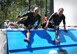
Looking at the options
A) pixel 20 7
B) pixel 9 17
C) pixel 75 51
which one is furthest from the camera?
pixel 20 7

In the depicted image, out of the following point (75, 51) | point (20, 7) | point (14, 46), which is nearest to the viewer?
point (14, 46)

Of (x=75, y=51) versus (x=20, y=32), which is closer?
(x=20, y=32)

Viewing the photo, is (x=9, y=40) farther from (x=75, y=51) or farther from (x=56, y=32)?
(x=75, y=51)

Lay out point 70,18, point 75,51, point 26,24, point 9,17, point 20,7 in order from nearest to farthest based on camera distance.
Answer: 1. point 26,24
2. point 75,51
3. point 70,18
4. point 9,17
5. point 20,7

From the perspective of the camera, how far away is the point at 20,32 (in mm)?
9047

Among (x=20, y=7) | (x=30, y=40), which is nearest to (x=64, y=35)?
(x=30, y=40)

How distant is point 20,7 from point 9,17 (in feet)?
7.57

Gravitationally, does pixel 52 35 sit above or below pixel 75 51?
above

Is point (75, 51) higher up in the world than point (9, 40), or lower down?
lower down

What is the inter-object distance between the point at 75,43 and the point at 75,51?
376 millimetres

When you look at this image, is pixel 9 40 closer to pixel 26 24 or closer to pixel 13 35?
pixel 13 35

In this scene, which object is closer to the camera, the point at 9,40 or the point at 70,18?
the point at 9,40

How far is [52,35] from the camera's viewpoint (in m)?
9.77

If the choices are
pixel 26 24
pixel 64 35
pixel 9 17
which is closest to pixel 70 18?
pixel 64 35
